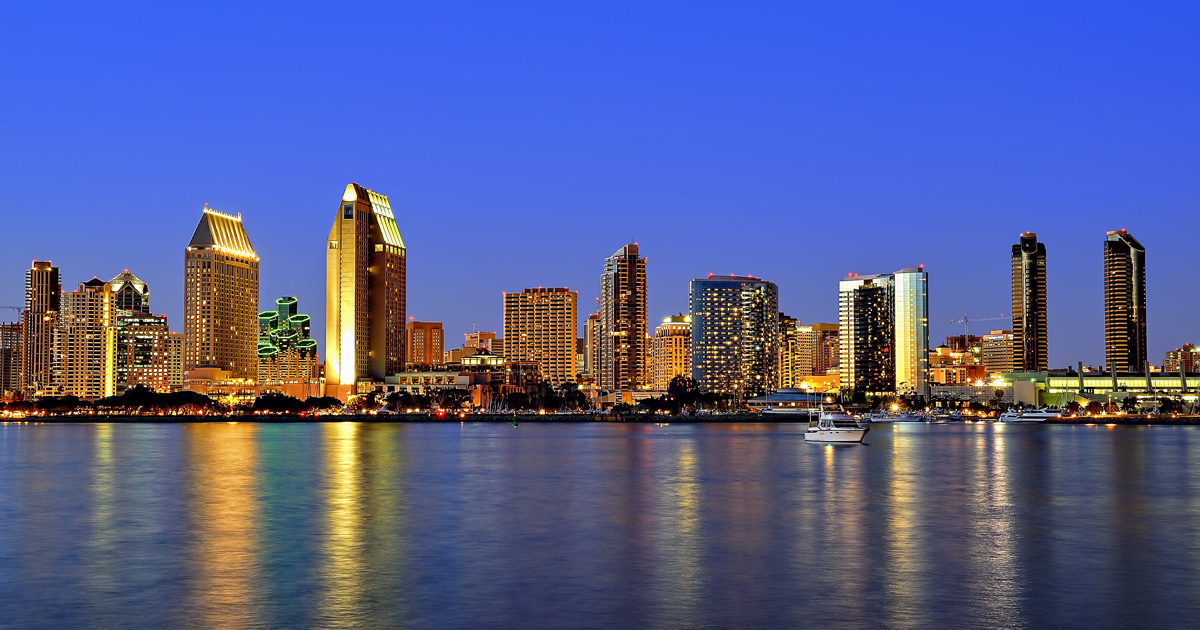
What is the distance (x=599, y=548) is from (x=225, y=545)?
533 inches

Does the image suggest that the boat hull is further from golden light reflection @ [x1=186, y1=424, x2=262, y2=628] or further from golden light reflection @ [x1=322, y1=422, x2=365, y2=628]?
golden light reflection @ [x1=186, y1=424, x2=262, y2=628]

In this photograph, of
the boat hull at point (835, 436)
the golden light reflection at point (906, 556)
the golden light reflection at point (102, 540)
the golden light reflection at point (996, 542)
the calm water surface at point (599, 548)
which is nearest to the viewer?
the calm water surface at point (599, 548)

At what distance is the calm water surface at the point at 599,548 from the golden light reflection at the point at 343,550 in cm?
14

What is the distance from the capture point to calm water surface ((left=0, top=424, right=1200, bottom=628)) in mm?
31344

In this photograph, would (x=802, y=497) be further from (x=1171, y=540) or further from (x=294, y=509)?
(x=294, y=509)

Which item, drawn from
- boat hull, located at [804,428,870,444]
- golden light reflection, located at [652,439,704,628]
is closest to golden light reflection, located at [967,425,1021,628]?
golden light reflection, located at [652,439,704,628]

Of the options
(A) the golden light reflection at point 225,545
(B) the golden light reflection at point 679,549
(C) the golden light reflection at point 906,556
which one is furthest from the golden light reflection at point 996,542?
(A) the golden light reflection at point 225,545

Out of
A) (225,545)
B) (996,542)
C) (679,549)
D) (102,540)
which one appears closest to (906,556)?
(996,542)

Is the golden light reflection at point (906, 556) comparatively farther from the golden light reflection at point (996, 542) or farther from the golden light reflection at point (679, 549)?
the golden light reflection at point (679, 549)

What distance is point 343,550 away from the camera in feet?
141

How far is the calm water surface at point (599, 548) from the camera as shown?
31.3m

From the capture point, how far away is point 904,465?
95.2 m

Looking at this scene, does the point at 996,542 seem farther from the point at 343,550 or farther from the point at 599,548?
the point at 343,550

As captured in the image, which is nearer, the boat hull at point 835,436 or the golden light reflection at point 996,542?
the golden light reflection at point 996,542
